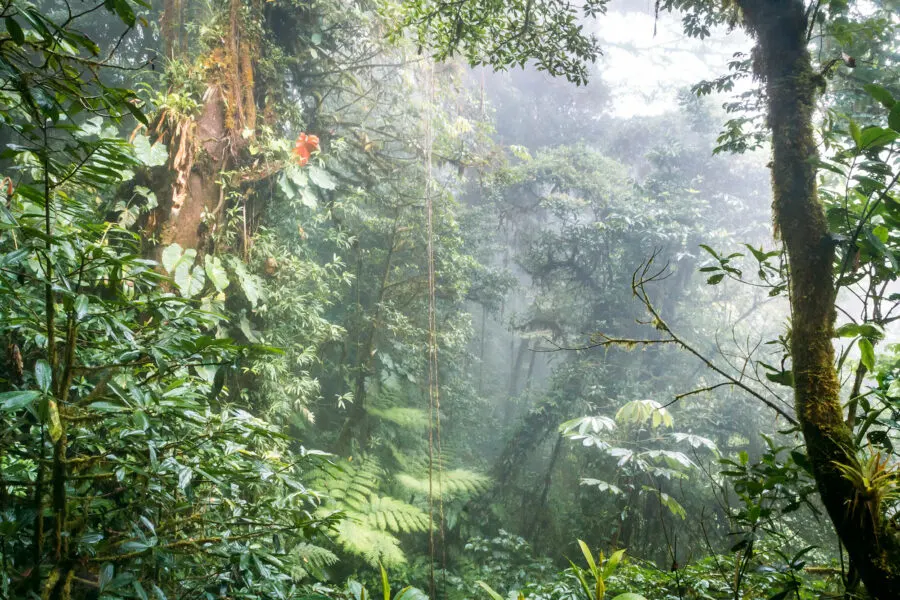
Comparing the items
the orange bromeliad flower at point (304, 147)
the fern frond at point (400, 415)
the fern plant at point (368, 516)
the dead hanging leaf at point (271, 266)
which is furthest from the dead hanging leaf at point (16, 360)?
the fern frond at point (400, 415)

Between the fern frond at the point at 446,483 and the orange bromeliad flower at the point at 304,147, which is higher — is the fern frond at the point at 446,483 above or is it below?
below

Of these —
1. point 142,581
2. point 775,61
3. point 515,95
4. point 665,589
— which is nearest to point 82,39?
point 142,581

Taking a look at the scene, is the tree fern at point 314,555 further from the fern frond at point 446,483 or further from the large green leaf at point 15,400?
the large green leaf at point 15,400

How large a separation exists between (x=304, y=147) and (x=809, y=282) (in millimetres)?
2643

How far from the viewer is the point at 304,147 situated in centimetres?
291

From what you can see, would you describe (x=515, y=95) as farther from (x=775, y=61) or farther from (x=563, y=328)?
(x=775, y=61)

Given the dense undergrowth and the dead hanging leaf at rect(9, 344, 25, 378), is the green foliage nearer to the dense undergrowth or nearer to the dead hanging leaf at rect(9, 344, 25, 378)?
the dense undergrowth

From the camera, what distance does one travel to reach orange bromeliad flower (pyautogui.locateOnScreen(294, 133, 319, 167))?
2.86 m

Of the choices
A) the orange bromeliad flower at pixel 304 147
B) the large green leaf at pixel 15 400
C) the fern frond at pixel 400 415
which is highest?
the orange bromeliad flower at pixel 304 147

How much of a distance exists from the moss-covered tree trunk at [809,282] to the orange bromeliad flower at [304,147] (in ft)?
7.45

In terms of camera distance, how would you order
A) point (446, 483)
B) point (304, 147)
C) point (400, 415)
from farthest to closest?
point (400, 415) < point (446, 483) < point (304, 147)

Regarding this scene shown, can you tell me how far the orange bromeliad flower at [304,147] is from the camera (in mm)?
2862

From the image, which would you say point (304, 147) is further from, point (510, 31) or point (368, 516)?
point (368, 516)

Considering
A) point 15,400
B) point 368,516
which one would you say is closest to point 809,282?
point 15,400
